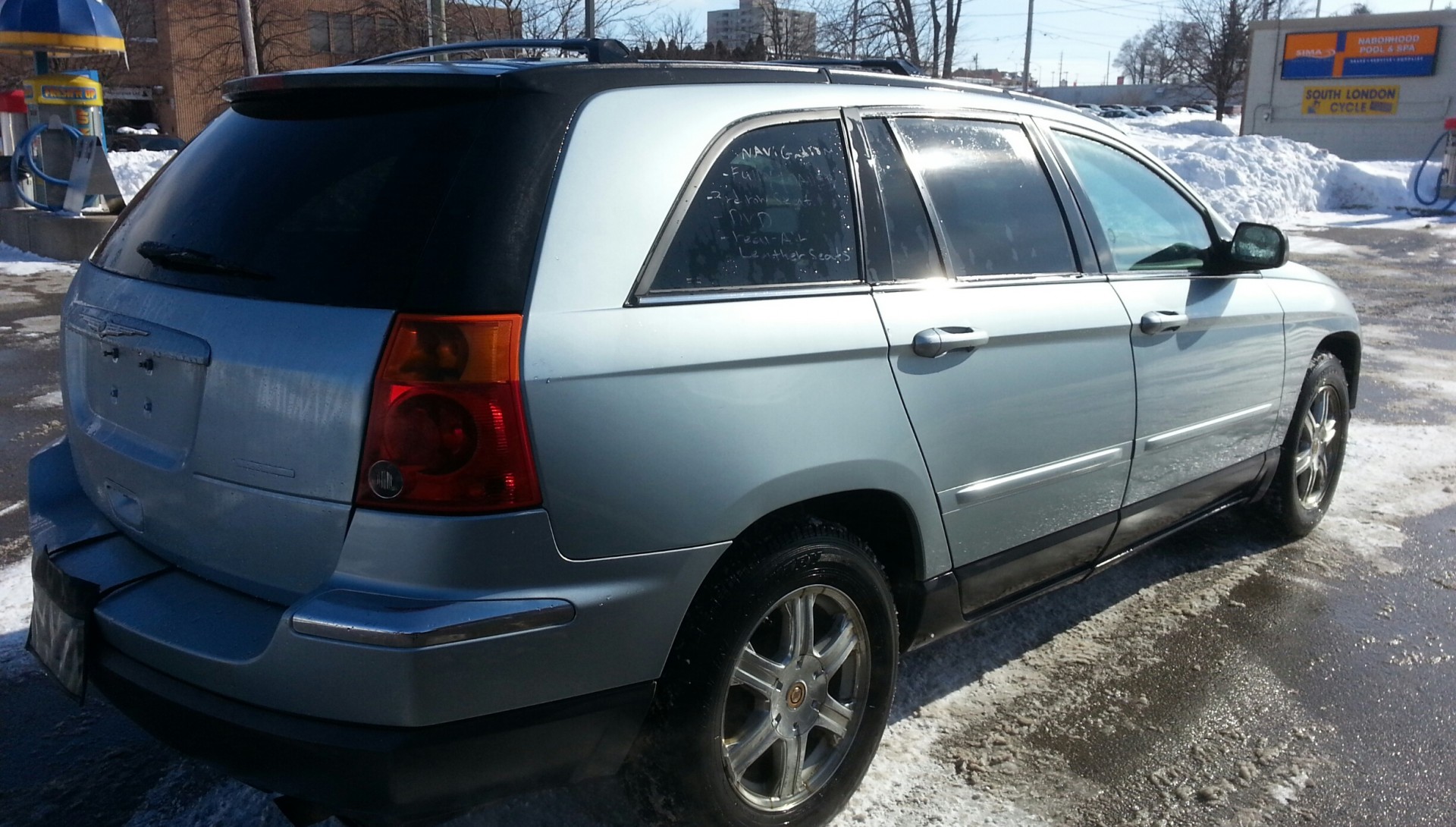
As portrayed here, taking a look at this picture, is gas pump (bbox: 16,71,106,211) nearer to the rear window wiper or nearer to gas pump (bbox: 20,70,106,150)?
gas pump (bbox: 20,70,106,150)

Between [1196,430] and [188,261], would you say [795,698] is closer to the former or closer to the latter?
[188,261]

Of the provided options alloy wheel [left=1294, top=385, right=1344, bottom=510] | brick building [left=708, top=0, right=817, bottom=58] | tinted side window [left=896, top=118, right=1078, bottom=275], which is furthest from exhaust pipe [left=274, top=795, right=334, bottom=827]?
brick building [left=708, top=0, right=817, bottom=58]

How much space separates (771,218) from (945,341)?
548mm

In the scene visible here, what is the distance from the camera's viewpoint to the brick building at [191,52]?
39.1m

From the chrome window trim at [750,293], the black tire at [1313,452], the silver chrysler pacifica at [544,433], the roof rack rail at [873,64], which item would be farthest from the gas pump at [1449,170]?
the chrome window trim at [750,293]

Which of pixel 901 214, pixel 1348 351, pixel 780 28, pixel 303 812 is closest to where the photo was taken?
pixel 303 812

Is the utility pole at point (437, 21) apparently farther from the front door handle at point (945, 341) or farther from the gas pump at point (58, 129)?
the front door handle at point (945, 341)

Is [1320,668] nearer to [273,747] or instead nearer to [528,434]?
[528,434]

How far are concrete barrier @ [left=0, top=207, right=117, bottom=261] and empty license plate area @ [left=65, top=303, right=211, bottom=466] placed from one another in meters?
11.1

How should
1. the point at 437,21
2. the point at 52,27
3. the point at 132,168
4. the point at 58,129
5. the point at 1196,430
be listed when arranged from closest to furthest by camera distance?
1. the point at 1196,430
2. the point at 52,27
3. the point at 58,129
4. the point at 437,21
5. the point at 132,168

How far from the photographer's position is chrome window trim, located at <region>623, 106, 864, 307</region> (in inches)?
89.4

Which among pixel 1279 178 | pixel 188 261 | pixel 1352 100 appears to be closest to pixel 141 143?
pixel 1279 178

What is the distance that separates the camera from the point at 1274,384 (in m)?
4.31

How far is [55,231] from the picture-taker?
41.8ft
